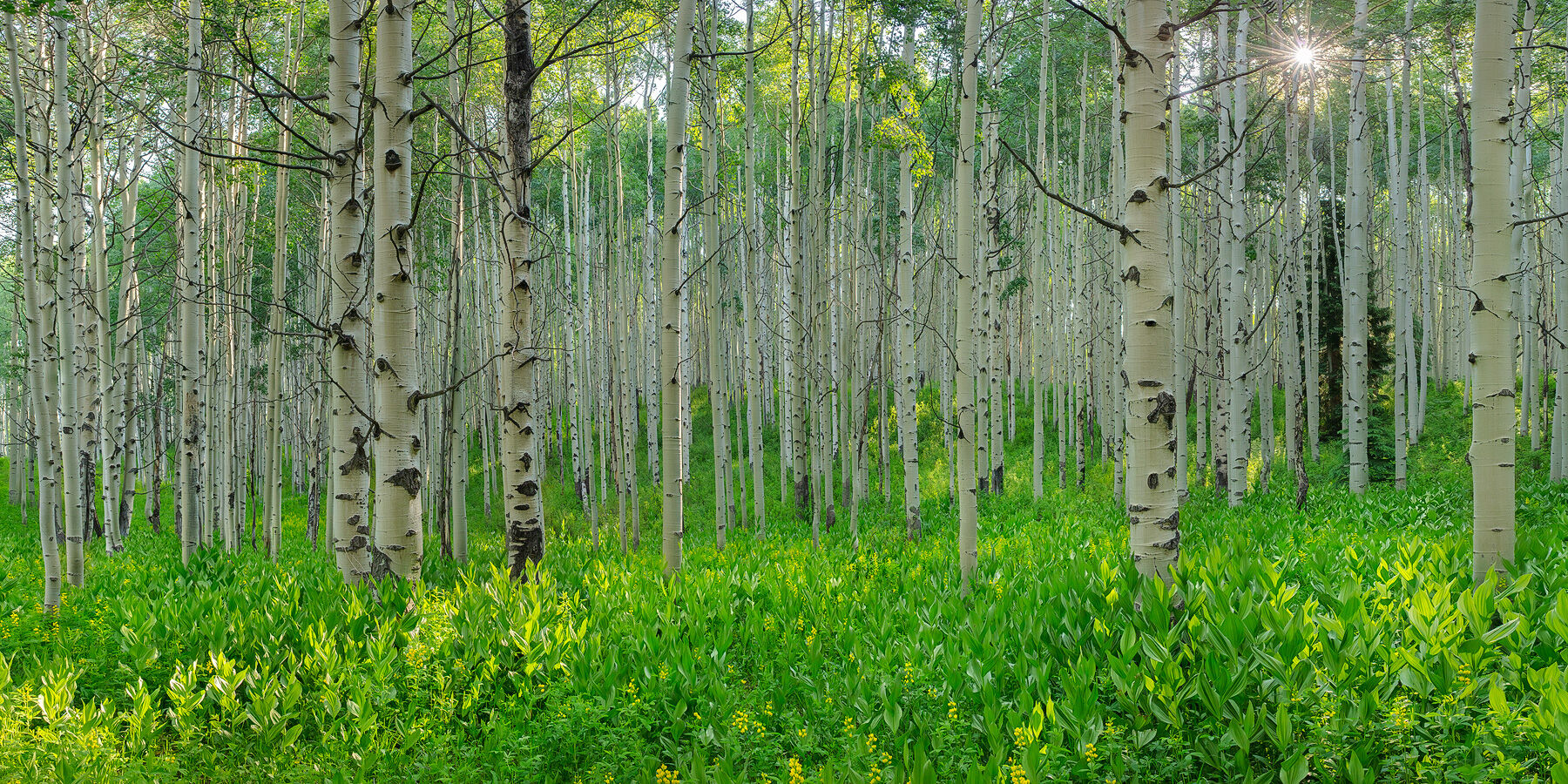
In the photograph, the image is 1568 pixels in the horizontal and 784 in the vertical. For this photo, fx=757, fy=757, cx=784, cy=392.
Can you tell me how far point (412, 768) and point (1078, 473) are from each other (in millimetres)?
12543

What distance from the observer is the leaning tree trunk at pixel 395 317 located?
414 centimetres

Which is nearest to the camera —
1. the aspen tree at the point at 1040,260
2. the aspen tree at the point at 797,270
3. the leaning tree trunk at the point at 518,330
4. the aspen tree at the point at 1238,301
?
the leaning tree trunk at the point at 518,330

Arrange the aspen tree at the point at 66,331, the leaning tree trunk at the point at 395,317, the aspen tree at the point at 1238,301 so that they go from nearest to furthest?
1. the leaning tree trunk at the point at 395,317
2. the aspen tree at the point at 66,331
3. the aspen tree at the point at 1238,301

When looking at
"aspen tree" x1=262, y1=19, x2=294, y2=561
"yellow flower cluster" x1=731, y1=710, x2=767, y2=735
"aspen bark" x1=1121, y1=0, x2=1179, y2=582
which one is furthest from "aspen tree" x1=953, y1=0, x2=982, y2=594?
"aspen tree" x1=262, y1=19, x2=294, y2=561

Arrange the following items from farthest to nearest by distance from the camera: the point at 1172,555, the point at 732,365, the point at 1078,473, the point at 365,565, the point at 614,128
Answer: the point at 732,365
the point at 1078,473
the point at 614,128
the point at 365,565
the point at 1172,555

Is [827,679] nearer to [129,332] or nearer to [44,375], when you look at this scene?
[44,375]

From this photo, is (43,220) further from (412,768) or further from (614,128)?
(412,768)

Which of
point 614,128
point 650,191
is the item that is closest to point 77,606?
point 614,128

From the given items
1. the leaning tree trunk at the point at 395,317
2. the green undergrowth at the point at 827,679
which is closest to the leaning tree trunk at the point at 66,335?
the green undergrowth at the point at 827,679

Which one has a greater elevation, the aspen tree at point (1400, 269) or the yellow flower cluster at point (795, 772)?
the aspen tree at point (1400, 269)

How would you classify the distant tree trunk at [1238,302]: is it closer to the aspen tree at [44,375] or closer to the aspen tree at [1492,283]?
the aspen tree at [1492,283]

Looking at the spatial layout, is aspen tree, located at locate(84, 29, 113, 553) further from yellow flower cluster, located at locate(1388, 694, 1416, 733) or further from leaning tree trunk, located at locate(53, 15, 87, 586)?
yellow flower cluster, located at locate(1388, 694, 1416, 733)

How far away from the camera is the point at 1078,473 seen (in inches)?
533

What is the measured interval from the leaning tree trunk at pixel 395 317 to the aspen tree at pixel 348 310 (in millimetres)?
303
